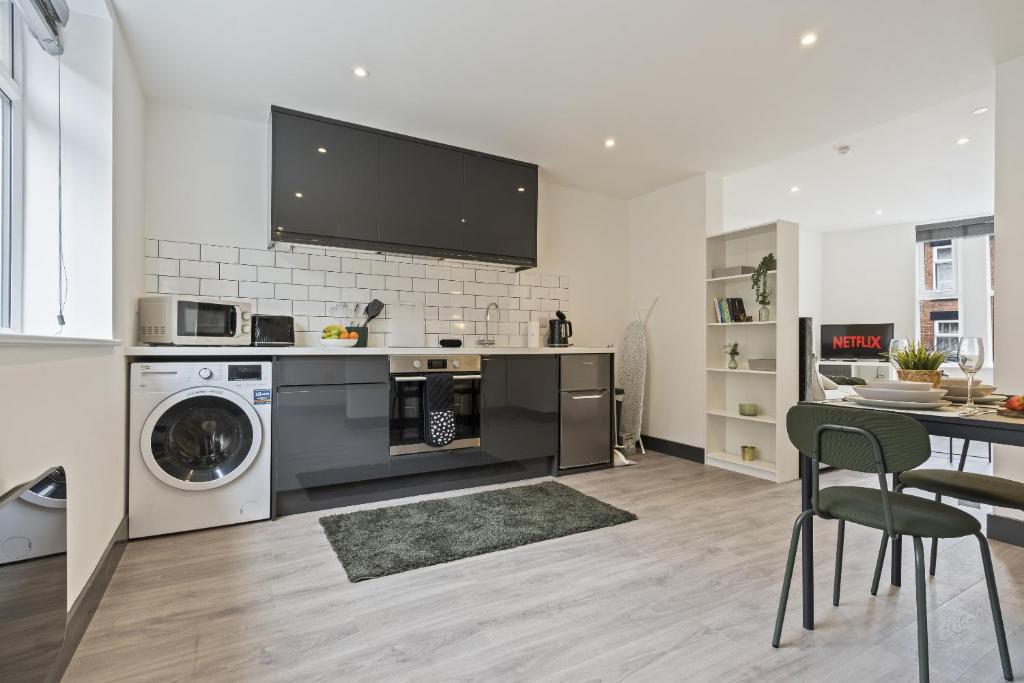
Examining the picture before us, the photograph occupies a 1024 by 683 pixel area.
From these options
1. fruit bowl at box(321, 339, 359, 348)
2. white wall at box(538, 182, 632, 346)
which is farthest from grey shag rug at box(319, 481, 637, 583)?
white wall at box(538, 182, 632, 346)

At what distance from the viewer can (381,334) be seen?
3781 millimetres

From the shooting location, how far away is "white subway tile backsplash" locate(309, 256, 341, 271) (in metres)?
3.56

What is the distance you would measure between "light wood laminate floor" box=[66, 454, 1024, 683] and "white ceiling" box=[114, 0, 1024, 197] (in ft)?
8.15

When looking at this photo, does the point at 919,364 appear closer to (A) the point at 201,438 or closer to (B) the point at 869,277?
(A) the point at 201,438

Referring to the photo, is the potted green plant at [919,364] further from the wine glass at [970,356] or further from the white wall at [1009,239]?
the white wall at [1009,239]

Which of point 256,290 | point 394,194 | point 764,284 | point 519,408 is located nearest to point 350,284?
point 256,290

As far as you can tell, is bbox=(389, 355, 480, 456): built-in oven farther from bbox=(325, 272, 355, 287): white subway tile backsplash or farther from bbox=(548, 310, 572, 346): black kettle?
bbox=(548, 310, 572, 346): black kettle

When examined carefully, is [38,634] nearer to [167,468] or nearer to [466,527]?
[167,468]

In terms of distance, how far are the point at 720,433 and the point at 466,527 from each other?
2.70 m

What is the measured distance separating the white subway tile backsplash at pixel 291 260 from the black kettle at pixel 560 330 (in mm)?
2007

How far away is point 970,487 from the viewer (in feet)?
6.27

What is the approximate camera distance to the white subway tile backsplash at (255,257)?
3.35 metres

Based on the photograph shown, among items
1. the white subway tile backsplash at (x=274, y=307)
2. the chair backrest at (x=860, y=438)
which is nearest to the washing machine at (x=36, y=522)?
the chair backrest at (x=860, y=438)

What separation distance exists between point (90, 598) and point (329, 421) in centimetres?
132
